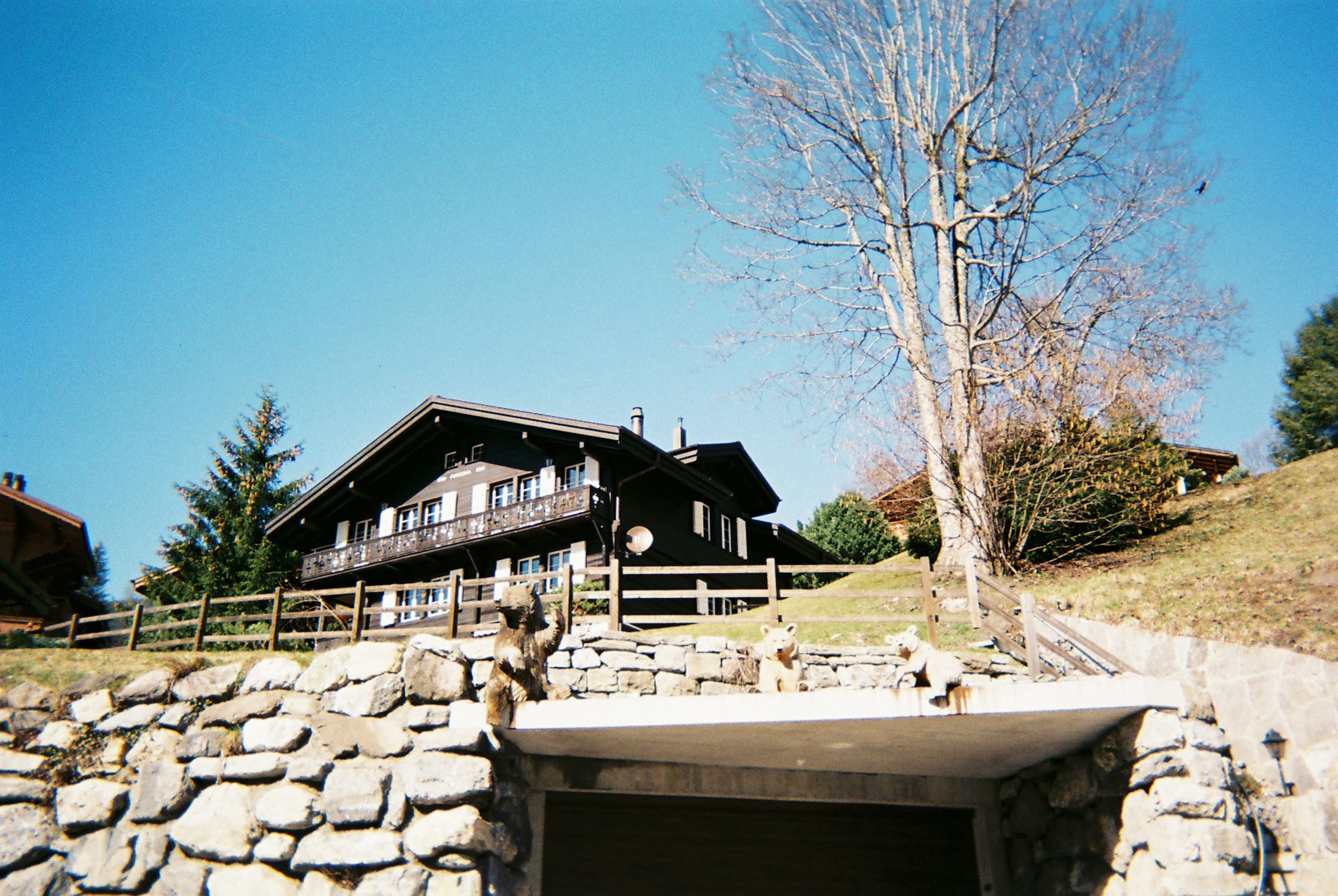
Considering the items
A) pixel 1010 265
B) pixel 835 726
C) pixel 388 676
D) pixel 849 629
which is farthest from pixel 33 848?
pixel 1010 265

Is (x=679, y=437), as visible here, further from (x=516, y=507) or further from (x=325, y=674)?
(x=325, y=674)

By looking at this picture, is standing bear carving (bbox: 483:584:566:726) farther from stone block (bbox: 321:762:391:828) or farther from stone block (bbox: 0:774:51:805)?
stone block (bbox: 0:774:51:805)

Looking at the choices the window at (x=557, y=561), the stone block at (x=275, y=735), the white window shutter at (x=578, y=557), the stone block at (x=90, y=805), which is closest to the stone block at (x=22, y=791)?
the stone block at (x=90, y=805)

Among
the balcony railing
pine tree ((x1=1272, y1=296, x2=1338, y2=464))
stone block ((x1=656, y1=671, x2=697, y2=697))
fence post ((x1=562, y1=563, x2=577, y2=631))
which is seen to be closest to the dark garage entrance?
stone block ((x1=656, y1=671, x2=697, y2=697))

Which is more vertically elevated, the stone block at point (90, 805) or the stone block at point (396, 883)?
the stone block at point (90, 805)

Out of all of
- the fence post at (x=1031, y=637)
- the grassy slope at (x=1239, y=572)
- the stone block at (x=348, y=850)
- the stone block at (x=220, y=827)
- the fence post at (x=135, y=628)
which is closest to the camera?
the stone block at (x=348, y=850)

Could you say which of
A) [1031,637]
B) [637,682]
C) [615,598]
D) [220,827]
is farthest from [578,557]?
[220,827]

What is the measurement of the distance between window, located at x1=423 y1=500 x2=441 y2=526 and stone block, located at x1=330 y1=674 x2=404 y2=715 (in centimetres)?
1769

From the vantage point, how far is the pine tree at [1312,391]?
93.4 ft

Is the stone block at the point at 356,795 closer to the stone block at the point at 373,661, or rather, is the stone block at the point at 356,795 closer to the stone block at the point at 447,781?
the stone block at the point at 447,781

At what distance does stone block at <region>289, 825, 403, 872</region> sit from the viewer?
6797 millimetres

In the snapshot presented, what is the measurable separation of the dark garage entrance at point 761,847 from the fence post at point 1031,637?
8.12ft

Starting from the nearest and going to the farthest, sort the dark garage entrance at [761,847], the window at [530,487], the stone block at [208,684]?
the dark garage entrance at [761,847], the stone block at [208,684], the window at [530,487]

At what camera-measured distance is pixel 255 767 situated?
25.0 feet
